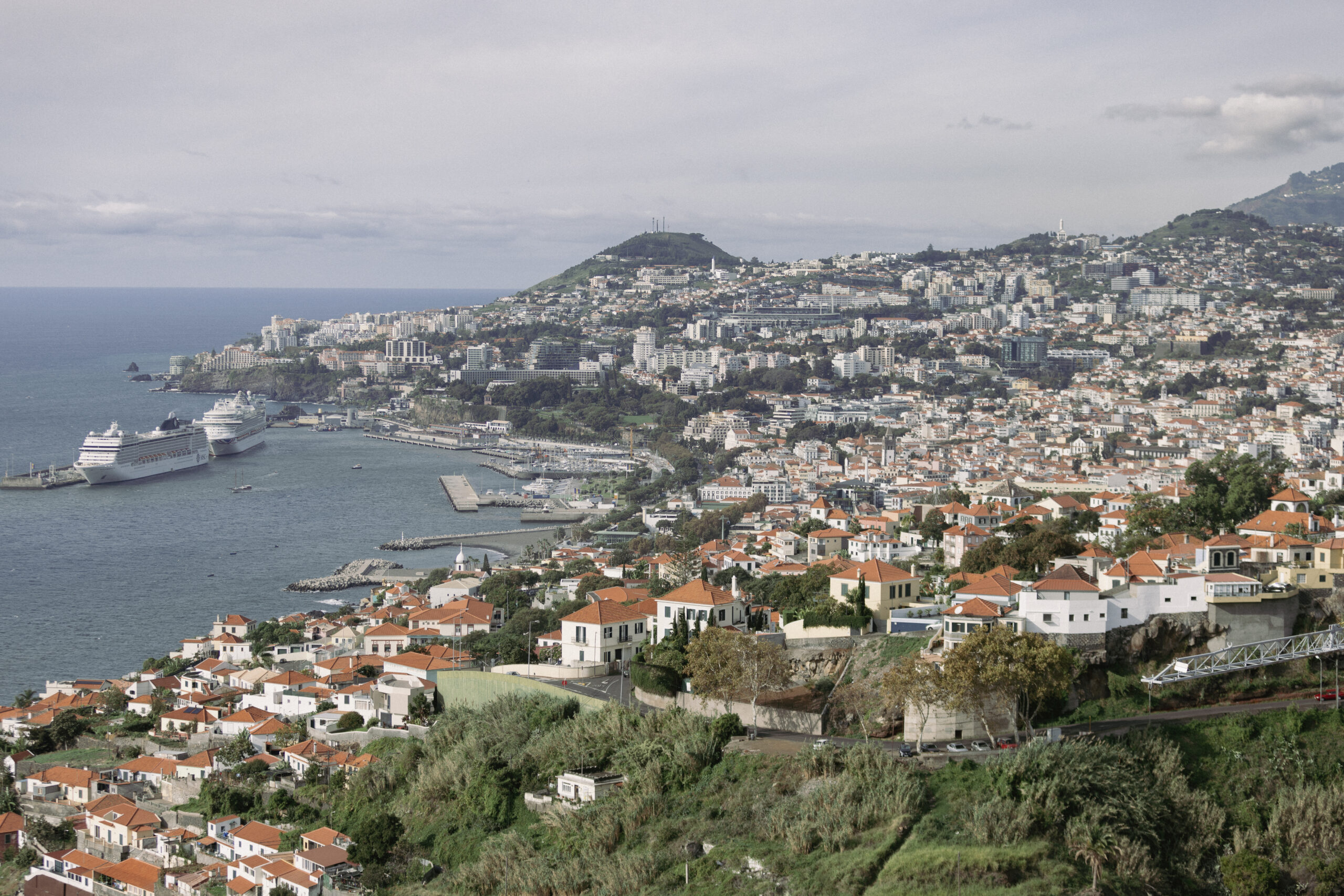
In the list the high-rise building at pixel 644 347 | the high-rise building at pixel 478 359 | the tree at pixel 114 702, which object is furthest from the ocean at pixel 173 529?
the high-rise building at pixel 644 347

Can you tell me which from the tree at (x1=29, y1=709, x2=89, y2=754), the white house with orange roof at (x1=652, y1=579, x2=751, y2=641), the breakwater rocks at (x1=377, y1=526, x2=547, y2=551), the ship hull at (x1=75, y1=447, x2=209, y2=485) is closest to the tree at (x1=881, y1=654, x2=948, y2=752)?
the white house with orange roof at (x1=652, y1=579, x2=751, y2=641)

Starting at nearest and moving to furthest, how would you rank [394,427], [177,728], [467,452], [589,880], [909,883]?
1. [909,883]
2. [589,880]
3. [177,728]
4. [467,452]
5. [394,427]

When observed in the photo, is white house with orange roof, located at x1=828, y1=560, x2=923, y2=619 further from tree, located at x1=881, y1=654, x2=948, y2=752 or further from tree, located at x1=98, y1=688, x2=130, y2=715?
tree, located at x1=98, y1=688, x2=130, y2=715

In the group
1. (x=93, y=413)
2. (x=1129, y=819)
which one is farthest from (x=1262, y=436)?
(x=93, y=413)

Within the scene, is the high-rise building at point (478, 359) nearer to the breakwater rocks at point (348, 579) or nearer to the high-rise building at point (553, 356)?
the high-rise building at point (553, 356)

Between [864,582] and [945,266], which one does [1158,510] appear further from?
[945,266]

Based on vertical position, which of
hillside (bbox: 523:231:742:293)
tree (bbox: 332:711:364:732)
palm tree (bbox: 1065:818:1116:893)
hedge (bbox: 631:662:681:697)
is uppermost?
hillside (bbox: 523:231:742:293)
